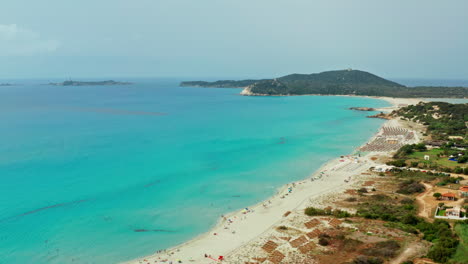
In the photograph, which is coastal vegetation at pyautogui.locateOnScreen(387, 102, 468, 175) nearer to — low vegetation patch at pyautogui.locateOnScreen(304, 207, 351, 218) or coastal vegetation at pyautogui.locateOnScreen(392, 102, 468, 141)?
coastal vegetation at pyautogui.locateOnScreen(392, 102, 468, 141)

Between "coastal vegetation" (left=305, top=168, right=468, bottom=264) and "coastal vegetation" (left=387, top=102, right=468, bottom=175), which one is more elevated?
"coastal vegetation" (left=387, top=102, right=468, bottom=175)

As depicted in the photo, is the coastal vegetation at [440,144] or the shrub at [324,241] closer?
the shrub at [324,241]

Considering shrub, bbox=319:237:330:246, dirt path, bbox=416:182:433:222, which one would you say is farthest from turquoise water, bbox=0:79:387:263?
dirt path, bbox=416:182:433:222

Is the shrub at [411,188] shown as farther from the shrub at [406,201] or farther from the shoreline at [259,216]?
the shoreline at [259,216]

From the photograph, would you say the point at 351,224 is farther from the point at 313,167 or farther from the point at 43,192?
the point at 43,192

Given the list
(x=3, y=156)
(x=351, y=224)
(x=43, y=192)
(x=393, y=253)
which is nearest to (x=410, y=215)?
(x=351, y=224)

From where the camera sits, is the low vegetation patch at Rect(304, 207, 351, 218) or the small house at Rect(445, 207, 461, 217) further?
the low vegetation patch at Rect(304, 207, 351, 218)

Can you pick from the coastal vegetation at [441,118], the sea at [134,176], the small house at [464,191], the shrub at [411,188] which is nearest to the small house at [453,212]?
the small house at [464,191]
